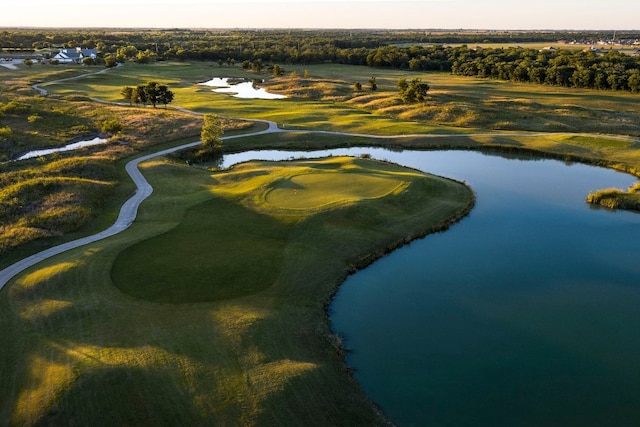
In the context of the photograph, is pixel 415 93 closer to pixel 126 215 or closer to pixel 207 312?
pixel 126 215

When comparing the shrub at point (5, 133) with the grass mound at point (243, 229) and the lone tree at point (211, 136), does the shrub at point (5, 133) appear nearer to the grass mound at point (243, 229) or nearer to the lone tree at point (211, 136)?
the lone tree at point (211, 136)

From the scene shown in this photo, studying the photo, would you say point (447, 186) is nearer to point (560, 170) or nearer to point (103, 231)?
point (560, 170)

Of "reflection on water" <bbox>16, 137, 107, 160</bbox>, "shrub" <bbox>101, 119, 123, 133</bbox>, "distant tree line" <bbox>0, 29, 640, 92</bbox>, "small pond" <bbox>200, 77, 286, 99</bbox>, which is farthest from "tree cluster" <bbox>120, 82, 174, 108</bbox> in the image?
"distant tree line" <bbox>0, 29, 640, 92</bbox>

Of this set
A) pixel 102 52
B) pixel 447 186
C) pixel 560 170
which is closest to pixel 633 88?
pixel 560 170

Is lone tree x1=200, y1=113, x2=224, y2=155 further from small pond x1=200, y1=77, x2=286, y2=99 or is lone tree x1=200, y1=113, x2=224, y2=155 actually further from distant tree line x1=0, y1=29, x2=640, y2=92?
distant tree line x1=0, y1=29, x2=640, y2=92

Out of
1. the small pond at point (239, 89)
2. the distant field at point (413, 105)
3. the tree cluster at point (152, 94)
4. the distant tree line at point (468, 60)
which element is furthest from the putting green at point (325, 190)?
the distant tree line at point (468, 60)

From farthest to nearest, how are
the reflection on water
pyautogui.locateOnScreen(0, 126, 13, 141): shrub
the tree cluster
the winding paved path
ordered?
the tree cluster < pyautogui.locateOnScreen(0, 126, 13, 141): shrub < the reflection on water < the winding paved path

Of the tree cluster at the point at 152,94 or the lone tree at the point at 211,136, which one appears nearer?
the lone tree at the point at 211,136
